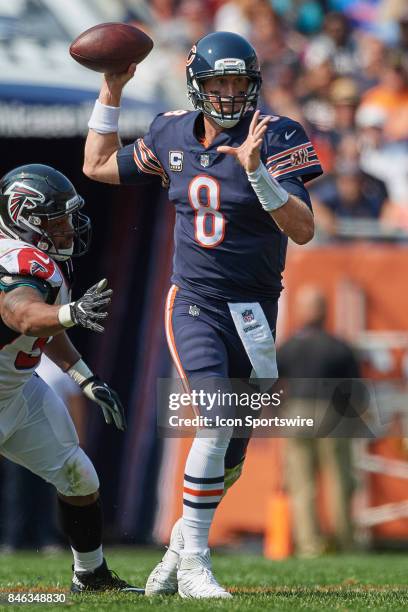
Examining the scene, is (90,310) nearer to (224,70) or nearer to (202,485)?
(202,485)

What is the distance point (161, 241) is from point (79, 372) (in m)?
4.48

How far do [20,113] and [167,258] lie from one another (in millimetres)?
1615

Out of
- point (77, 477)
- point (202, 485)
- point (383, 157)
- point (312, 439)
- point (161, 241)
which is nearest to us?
point (202, 485)

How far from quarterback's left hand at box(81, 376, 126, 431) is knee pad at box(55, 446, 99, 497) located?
0.22 m

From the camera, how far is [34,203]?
463 centimetres

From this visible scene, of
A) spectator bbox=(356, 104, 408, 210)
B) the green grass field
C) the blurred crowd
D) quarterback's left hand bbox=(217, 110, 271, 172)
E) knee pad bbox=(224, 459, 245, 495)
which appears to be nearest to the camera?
the green grass field

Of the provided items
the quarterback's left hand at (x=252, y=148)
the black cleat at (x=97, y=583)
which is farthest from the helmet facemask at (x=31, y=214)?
the black cleat at (x=97, y=583)

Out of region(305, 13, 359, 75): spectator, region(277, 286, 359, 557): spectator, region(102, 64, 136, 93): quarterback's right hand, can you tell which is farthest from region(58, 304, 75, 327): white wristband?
region(305, 13, 359, 75): spectator

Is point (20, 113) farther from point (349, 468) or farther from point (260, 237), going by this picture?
point (260, 237)

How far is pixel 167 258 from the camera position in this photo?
9234 mm

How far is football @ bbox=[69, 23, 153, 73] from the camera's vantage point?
17.2 feet

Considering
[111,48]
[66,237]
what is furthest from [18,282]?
[111,48]

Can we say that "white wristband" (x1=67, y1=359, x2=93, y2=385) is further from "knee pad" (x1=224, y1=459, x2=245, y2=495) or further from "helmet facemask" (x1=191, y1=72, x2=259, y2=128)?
"helmet facemask" (x1=191, y1=72, x2=259, y2=128)

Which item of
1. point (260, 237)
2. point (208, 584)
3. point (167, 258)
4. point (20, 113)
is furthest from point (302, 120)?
point (208, 584)
